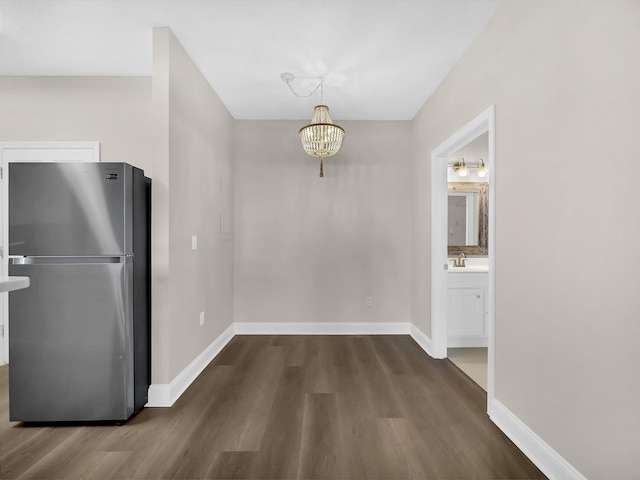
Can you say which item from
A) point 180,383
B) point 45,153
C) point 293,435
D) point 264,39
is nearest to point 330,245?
point 180,383

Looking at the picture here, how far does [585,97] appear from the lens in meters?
1.49

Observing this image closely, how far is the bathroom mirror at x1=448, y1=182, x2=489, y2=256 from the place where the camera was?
14.8 ft

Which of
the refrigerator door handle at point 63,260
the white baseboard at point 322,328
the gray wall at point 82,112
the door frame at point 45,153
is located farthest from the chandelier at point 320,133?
the white baseboard at point 322,328

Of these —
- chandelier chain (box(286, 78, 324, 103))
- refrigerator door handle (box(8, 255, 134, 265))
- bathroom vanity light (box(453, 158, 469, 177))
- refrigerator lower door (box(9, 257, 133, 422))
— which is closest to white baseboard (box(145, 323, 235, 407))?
refrigerator lower door (box(9, 257, 133, 422))

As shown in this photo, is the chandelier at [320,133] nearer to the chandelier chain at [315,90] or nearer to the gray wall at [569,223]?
the chandelier chain at [315,90]

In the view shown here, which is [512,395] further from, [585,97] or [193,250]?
[193,250]

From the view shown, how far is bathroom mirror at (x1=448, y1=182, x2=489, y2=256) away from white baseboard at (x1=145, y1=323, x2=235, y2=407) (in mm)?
3240

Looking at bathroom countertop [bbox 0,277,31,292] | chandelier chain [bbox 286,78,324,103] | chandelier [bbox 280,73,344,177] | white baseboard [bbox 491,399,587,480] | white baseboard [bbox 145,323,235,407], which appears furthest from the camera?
chandelier chain [bbox 286,78,324,103]

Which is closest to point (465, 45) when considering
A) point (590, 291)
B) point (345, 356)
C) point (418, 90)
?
point (418, 90)

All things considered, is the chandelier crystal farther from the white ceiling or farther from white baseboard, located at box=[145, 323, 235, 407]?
white baseboard, located at box=[145, 323, 235, 407]

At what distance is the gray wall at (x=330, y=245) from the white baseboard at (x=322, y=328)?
65 mm

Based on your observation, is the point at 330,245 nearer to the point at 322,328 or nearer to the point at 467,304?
the point at 322,328

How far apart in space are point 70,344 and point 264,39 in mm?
2555

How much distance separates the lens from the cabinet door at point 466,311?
12.3 ft
